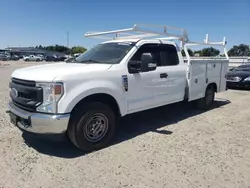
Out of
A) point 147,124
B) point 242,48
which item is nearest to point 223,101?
point 147,124

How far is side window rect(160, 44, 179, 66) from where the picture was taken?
5.58 meters

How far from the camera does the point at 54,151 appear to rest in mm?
4102

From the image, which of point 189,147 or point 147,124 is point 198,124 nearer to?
point 147,124

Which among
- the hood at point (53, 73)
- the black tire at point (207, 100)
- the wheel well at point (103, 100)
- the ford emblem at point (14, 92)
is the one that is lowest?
the black tire at point (207, 100)

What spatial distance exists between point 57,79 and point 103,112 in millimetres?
1050

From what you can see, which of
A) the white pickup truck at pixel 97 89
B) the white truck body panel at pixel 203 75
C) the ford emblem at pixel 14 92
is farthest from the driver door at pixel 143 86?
the ford emblem at pixel 14 92

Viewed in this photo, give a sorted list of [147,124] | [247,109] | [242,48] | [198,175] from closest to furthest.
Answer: [198,175]
[147,124]
[247,109]
[242,48]

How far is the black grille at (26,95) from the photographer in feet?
12.1

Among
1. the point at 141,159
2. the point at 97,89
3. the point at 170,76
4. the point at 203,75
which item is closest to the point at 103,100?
the point at 97,89

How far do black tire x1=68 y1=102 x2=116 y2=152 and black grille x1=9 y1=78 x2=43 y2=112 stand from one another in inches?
24.5

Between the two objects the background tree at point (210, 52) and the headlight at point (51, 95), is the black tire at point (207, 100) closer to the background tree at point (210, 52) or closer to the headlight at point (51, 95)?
the background tree at point (210, 52)

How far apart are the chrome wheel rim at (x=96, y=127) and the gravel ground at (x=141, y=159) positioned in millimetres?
268

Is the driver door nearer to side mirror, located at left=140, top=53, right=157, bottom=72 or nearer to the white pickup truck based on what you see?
the white pickup truck

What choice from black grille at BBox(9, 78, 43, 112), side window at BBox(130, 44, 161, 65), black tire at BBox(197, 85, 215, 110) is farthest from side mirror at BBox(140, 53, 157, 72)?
black tire at BBox(197, 85, 215, 110)
